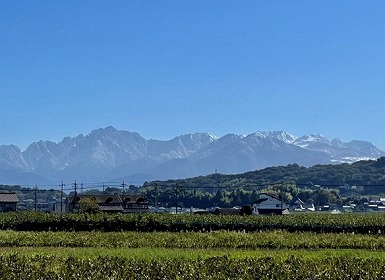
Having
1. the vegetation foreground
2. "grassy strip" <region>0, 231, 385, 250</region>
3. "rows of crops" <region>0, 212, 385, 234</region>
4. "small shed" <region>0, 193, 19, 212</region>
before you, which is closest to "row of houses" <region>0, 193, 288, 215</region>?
"small shed" <region>0, 193, 19, 212</region>

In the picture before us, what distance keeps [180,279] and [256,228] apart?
43765mm

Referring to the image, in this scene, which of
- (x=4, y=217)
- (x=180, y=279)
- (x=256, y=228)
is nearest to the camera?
(x=180, y=279)

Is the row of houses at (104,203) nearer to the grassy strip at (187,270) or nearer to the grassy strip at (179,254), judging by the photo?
the grassy strip at (179,254)

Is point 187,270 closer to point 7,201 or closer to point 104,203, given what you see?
point 7,201

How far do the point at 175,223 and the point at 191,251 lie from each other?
2546cm

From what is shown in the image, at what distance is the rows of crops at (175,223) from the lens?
5938 centimetres

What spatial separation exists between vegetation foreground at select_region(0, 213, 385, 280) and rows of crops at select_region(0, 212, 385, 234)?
0.33ft

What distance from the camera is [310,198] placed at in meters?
195

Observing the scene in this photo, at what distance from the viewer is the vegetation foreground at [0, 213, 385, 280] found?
686 inches

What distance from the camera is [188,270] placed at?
17.7 m

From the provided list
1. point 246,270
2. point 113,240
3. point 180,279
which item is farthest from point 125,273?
point 113,240

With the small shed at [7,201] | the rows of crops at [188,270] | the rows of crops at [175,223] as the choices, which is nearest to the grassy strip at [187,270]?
the rows of crops at [188,270]

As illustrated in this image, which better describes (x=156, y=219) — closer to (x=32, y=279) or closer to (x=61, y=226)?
(x=61, y=226)

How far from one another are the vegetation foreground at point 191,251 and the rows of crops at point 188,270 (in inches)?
1.1
